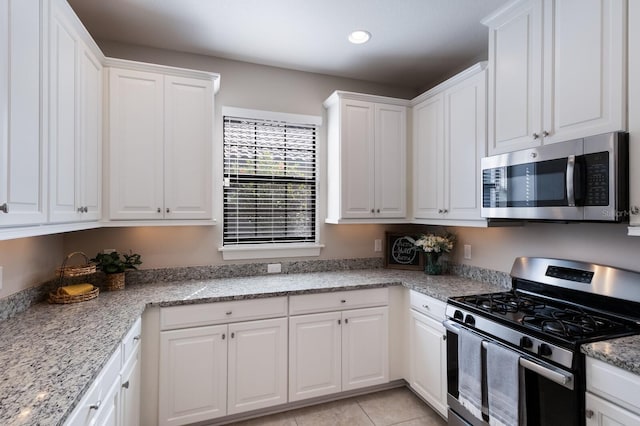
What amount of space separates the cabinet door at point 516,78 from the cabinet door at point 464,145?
14 cm

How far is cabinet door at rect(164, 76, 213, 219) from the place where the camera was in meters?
2.31

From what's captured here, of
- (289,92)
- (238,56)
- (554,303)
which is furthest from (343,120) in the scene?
(554,303)

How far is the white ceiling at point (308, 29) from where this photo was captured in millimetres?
2043

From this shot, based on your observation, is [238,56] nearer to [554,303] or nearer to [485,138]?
[485,138]

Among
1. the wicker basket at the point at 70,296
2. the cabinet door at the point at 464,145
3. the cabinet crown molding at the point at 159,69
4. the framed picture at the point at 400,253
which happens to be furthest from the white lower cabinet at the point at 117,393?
the cabinet door at the point at 464,145

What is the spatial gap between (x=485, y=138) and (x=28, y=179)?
245 cm

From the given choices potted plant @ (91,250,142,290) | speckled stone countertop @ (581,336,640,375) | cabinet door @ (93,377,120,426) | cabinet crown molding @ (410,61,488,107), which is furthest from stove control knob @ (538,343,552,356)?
potted plant @ (91,250,142,290)

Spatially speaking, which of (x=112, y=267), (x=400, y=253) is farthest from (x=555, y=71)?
(x=112, y=267)

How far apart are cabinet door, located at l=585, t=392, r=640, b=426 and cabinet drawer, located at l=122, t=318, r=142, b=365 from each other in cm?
206

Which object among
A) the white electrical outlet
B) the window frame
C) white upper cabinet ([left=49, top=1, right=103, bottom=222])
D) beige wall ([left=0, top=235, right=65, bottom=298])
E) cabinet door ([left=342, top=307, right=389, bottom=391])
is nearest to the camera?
white upper cabinet ([left=49, top=1, right=103, bottom=222])

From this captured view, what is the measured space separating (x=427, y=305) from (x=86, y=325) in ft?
6.74

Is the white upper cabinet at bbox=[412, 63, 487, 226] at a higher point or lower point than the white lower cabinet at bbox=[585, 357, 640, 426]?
higher

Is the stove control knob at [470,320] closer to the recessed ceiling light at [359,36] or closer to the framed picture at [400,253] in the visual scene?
the framed picture at [400,253]

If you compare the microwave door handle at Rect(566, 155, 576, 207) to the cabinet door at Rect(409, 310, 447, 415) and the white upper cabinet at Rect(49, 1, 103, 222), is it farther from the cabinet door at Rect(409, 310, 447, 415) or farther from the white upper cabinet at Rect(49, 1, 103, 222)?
the white upper cabinet at Rect(49, 1, 103, 222)
